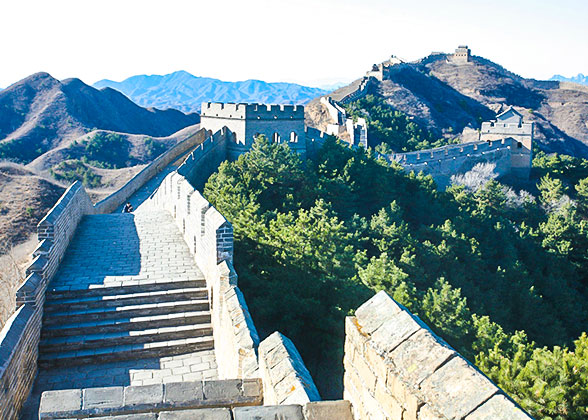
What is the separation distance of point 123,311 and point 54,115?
5872 centimetres

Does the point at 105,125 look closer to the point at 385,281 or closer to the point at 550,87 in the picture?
the point at 385,281

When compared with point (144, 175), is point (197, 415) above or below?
above

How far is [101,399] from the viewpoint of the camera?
3.51 m

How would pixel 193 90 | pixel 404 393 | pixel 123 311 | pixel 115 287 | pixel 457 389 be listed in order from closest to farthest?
pixel 457 389, pixel 404 393, pixel 123 311, pixel 115 287, pixel 193 90

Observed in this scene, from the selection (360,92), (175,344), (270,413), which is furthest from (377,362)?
(360,92)

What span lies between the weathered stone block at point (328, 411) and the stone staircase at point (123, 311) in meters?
4.63

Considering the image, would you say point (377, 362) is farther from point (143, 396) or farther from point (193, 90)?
point (193, 90)

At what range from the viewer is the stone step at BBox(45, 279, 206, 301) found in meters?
7.66

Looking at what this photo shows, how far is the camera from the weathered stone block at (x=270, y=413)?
9.71 feet

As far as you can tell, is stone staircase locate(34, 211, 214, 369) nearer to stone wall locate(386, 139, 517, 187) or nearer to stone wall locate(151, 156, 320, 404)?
stone wall locate(151, 156, 320, 404)

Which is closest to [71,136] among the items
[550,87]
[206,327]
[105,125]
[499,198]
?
[105,125]

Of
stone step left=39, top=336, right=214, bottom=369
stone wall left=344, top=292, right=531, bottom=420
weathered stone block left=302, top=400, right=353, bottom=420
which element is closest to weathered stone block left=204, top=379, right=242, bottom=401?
weathered stone block left=302, top=400, right=353, bottom=420

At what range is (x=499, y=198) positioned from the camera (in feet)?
98.0

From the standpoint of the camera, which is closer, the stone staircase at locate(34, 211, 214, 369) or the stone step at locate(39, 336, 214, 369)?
the stone step at locate(39, 336, 214, 369)
